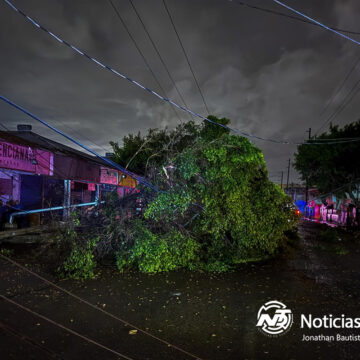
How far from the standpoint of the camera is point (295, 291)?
6.71 metres

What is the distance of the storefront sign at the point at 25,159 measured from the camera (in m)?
10.7

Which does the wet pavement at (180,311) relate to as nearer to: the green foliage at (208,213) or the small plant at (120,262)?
the small plant at (120,262)

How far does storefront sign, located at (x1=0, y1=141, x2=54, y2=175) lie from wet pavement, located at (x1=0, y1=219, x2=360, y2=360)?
3966mm

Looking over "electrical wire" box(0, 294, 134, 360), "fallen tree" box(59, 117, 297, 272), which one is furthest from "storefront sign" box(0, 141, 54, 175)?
"electrical wire" box(0, 294, 134, 360)

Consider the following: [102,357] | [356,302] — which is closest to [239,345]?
[102,357]

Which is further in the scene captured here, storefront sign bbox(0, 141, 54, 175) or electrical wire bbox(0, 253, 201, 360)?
storefront sign bbox(0, 141, 54, 175)

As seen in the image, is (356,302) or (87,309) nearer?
(87,309)

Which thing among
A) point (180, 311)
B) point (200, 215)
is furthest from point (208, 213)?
point (180, 311)

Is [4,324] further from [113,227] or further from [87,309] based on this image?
[113,227]

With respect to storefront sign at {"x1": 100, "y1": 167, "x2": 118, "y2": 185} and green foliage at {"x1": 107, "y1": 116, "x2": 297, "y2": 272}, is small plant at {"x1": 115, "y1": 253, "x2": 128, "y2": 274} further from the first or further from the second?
storefront sign at {"x1": 100, "y1": 167, "x2": 118, "y2": 185}

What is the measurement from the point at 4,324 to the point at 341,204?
32.0 m

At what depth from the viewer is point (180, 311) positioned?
553 centimetres

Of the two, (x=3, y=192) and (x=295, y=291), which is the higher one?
(x=3, y=192)

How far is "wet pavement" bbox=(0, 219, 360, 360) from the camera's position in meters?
4.07
